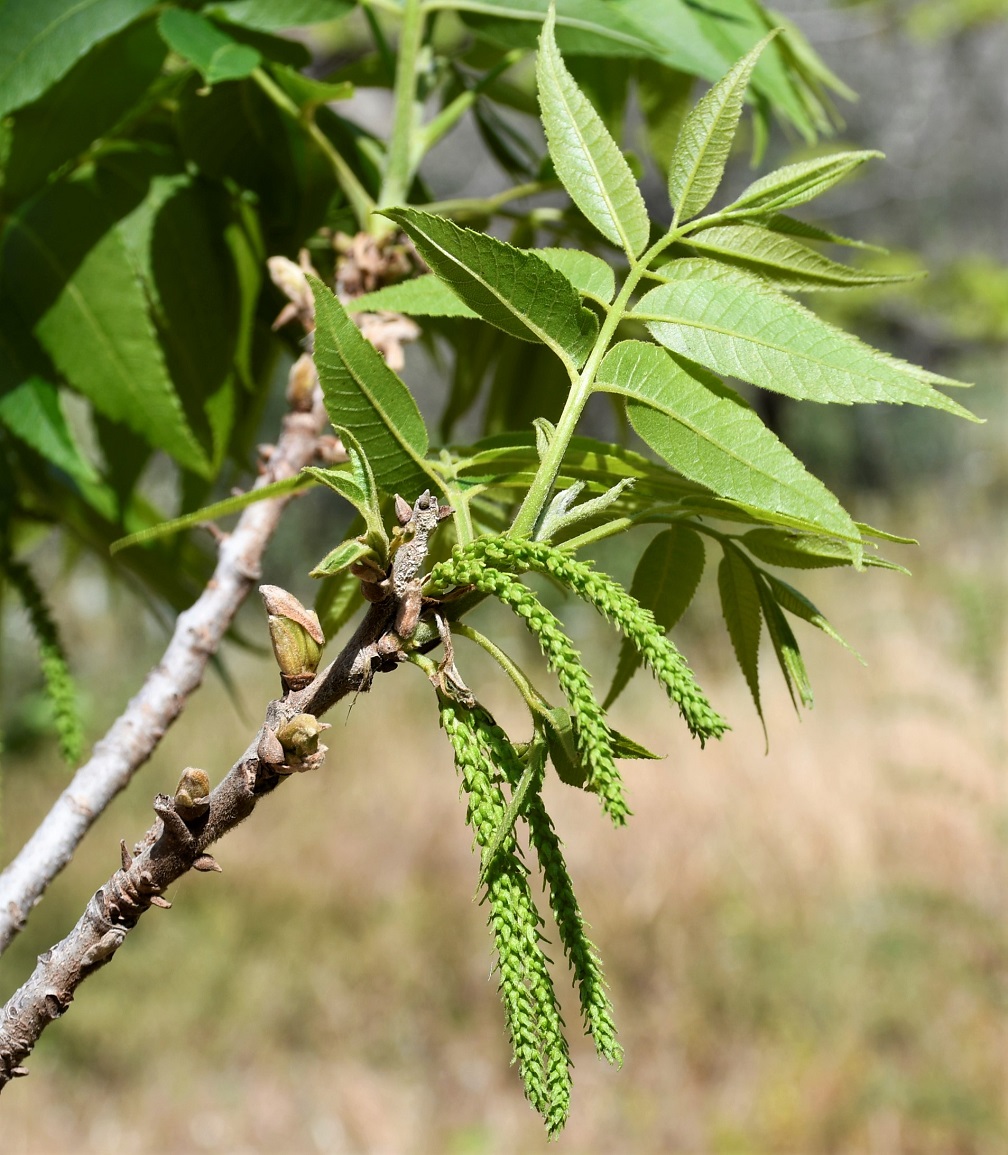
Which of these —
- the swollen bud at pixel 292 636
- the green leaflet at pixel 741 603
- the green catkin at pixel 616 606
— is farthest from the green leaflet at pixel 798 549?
the swollen bud at pixel 292 636

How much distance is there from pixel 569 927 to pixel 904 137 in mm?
10116

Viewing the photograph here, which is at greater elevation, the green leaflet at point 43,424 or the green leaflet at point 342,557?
the green leaflet at point 43,424

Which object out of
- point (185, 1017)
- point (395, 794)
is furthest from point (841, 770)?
point (185, 1017)

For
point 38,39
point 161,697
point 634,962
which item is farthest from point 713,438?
point 634,962

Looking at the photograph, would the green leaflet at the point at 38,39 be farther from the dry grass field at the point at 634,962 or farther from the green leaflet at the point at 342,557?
the dry grass field at the point at 634,962

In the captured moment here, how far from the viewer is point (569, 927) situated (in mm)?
469

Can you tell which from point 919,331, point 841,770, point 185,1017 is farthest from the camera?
point 919,331

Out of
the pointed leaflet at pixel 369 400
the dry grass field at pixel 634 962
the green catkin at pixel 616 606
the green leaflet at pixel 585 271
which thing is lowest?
the green catkin at pixel 616 606

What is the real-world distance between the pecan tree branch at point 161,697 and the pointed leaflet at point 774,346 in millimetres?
360

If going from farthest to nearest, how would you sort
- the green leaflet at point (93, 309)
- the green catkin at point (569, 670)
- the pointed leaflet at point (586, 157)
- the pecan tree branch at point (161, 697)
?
the green leaflet at point (93, 309)
the pecan tree branch at point (161, 697)
the pointed leaflet at point (586, 157)
the green catkin at point (569, 670)

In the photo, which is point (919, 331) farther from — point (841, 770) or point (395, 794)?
point (395, 794)

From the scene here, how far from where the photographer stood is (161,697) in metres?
0.71

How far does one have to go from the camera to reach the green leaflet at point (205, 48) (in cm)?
66

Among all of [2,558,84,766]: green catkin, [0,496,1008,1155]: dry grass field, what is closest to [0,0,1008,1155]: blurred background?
[0,496,1008,1155]: dry grass field
